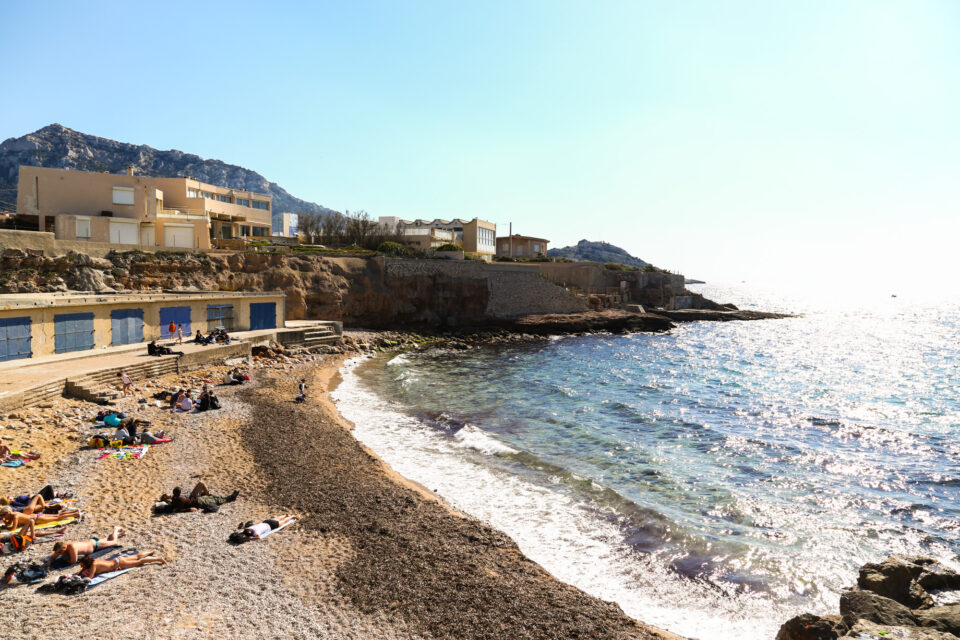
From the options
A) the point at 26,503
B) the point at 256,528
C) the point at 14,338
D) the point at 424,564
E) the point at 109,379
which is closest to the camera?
the point at 424,564

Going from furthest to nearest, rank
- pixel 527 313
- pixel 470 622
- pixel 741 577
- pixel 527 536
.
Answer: pixel 527 313 < pixel 527 536 < pixel 741 577 < pixel 470 622

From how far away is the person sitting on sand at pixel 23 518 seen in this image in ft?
29.5

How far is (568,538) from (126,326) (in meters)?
23.8

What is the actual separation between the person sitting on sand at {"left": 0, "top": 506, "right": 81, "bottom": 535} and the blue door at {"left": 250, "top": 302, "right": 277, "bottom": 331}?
23925 millimetres

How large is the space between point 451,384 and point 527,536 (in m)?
17.1

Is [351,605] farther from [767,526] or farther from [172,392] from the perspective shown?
[172,392]

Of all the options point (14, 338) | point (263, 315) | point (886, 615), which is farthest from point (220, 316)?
point (886, 615)

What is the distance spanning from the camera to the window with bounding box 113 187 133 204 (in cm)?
3825

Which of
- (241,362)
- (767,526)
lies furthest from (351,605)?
(241,362)

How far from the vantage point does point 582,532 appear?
11.9m

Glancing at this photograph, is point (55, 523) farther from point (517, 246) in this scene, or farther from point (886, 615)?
point (517, 246)

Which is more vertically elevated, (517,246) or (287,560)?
(517,246)

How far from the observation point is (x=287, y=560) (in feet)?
30.0

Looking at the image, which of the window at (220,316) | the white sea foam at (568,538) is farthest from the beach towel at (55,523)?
the window at (220,316)
